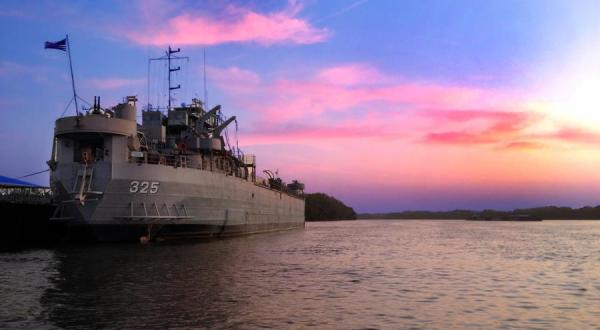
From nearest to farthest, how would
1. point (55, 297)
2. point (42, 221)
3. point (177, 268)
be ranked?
point (55, 297) → point (177, 268) → point (42, 221)

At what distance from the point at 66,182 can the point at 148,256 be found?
37.2 feet

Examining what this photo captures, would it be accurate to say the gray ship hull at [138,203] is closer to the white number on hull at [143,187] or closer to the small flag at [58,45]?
the white number on hull at [143,187]

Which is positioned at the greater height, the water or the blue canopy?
the blue canopy

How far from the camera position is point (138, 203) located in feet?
115

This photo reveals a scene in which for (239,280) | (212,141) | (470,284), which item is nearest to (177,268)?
(239,280)

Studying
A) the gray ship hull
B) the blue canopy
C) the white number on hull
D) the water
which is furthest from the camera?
the blue canopy

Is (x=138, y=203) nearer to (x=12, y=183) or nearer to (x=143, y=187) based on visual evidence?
(x=143, y=187)

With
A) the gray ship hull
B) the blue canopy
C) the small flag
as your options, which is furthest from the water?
the blue canopy

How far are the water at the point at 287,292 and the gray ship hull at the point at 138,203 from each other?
5648 mm

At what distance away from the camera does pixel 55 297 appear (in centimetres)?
1555

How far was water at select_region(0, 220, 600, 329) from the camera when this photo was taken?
42.4 ft

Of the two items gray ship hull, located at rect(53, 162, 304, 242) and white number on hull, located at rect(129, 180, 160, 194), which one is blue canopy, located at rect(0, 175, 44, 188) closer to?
gray ship hull, located at rect(53, 162, 304, 242)

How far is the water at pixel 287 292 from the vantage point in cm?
1293

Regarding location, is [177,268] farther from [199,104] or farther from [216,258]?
[199,104]
